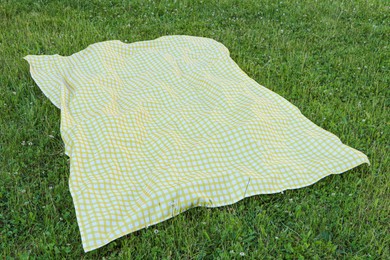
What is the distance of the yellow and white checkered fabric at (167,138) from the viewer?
345 cm

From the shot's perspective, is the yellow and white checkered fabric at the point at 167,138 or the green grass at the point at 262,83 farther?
the yellow and white checkered fabric at the point at 167,138

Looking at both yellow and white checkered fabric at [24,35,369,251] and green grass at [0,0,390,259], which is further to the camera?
yellow and white checkered fabric at [24,35,369,251]

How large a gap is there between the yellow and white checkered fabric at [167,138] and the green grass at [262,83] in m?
0.12

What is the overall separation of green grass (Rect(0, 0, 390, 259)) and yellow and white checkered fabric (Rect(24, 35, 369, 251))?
0.39ft

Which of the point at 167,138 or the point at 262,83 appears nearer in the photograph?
the point at 167,138

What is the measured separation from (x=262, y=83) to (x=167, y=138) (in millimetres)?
1792

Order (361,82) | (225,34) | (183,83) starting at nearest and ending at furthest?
(183,83), (361,82), (225,34)

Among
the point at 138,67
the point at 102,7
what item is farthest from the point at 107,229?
the point at 102,7

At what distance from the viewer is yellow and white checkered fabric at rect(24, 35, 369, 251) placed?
3.45 m

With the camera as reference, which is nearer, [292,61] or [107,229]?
[107,229]

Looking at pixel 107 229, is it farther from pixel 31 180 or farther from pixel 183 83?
pixel 183 83

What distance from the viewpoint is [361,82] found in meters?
5.47

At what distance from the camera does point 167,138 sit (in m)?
4.16

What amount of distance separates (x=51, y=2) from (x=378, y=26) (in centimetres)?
508
